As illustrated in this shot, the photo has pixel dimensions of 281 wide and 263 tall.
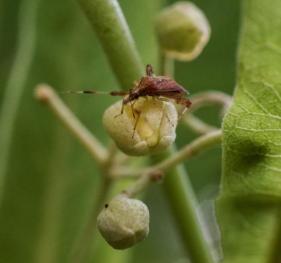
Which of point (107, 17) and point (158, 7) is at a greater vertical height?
point (107, 17)

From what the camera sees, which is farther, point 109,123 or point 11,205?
point 11,205

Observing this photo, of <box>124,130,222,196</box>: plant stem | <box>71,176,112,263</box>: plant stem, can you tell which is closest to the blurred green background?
<box>71,176,112,263</box>: plant stem

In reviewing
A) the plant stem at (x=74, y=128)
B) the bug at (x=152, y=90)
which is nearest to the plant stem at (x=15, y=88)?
the plant stem at (x=74, y=128)

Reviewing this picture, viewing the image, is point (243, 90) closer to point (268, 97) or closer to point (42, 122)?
point (268, 97)

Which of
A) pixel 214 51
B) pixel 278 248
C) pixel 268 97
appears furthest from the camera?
pixel 214 51

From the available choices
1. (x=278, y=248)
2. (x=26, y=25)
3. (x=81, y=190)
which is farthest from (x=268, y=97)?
(x=26, y=25)

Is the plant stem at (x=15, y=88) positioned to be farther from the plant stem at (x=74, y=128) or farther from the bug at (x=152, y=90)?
the bug at (x=152, y=90)

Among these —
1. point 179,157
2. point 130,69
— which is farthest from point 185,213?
point 130,69
